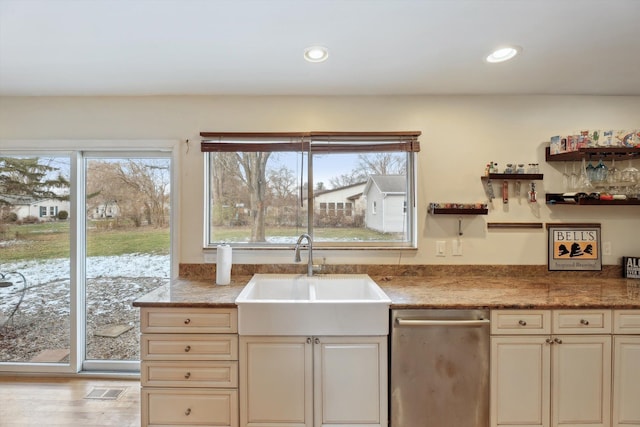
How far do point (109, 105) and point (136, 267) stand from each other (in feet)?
4.29

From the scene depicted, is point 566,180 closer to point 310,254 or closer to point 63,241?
point 310,254

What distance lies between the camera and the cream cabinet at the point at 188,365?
1681mm

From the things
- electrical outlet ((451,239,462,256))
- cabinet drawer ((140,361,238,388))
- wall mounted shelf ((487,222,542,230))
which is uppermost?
wall mounted shelf ((487,222,542,230))

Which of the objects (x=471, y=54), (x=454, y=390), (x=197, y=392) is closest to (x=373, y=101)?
(x=471, y=54)

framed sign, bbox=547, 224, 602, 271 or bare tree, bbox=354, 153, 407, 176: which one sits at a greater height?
bare tree, bbox=354, 153, 407, 176

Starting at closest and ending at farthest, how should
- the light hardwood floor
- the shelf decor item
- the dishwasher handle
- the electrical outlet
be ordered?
1. the dishwasher handle
2. the light hardwood floor
3. the shelf decor item
4. the electrical outlet

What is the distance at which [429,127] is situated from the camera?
7.60ft

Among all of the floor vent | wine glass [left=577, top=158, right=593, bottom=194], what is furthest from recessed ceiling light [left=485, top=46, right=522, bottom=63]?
the floor vent

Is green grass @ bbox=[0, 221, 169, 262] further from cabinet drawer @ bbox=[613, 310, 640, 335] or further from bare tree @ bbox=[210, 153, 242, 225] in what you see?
cabinet drawer @ bbox=[613, 310, 640, 335]

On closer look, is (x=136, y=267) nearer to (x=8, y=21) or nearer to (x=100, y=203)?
(x=100, y=203)

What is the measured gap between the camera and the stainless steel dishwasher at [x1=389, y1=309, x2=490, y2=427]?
1.65 metres

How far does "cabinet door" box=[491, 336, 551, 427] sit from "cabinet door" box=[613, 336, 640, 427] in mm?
373

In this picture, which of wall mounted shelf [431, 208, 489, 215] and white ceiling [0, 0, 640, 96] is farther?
wall mounted shelf [431, 208, 489, 215]

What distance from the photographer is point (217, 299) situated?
174cm
